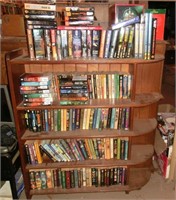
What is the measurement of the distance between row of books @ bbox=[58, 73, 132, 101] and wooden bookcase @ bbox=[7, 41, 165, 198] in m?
0.07

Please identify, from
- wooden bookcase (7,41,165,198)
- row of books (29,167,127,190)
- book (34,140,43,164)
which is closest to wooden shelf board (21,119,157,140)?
wooden bookcase (7,41,165,198)

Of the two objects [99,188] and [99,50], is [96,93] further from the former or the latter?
[99,188]

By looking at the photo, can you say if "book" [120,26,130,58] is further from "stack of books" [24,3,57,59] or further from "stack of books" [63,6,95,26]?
"stack of books" [24,3,57,59]

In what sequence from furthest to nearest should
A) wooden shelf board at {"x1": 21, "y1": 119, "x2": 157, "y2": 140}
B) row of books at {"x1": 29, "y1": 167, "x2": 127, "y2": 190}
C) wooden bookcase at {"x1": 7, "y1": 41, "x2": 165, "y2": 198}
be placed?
row of books at {"x1": 29, "y1": 167, "x2": 127, "y2": 190}
wooden shelf board at {"x1": 21, "y1": 119, "x2": 157, "y2": 140}
wooden bookcase at {"x1": 7, "y1": 41, "x2": 165, "y2": 198}

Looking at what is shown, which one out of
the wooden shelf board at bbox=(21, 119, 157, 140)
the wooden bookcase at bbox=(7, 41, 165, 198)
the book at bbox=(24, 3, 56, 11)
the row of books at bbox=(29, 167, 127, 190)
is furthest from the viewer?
the row of books at bbox=(29, 167, 127, 190)

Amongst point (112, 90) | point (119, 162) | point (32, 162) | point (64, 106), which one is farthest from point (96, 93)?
point (32, 162)

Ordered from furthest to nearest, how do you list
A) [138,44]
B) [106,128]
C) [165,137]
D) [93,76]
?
[165,137], [106,128], [93,76], [138,44]

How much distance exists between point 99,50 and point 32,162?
1109 mm

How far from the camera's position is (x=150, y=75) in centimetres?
180

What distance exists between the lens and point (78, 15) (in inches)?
55.1

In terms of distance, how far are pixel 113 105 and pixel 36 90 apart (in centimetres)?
61

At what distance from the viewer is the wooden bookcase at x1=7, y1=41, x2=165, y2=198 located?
144 centimetres

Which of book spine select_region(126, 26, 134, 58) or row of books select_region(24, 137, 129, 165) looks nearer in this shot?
book spine select_region(126, 26, 134, 58)

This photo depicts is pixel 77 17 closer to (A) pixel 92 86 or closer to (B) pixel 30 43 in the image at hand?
(B) pixel 30 43
